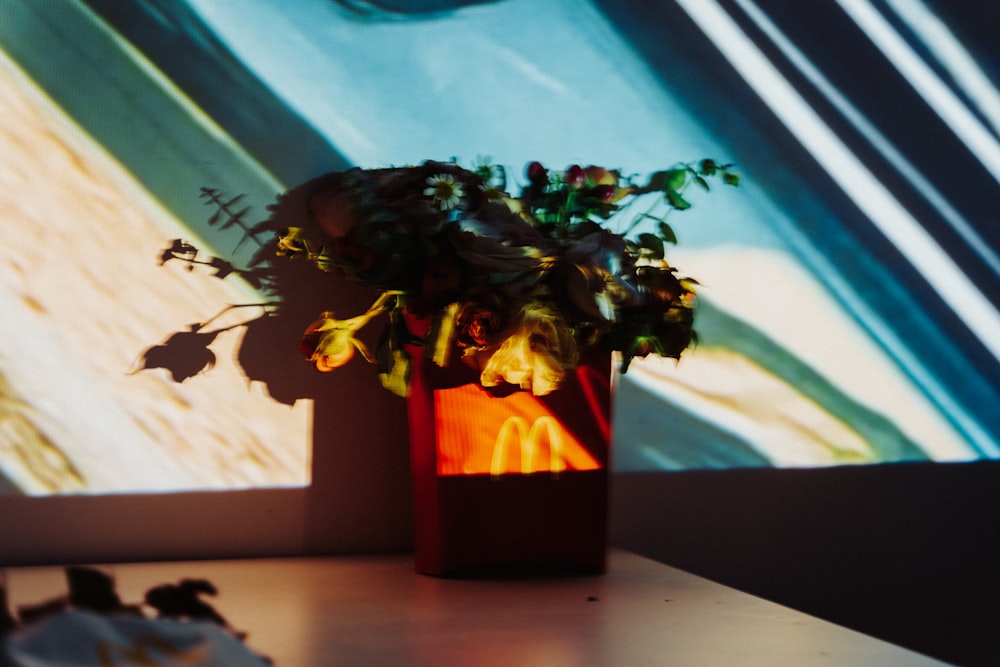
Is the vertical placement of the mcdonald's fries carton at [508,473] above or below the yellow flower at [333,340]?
below

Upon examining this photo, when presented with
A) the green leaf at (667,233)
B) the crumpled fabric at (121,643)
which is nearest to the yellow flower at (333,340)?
the green leaf at (667,233)

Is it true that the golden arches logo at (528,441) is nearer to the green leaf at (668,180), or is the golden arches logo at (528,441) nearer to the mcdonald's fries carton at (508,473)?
the mcdonald's fries carton at (508,473)

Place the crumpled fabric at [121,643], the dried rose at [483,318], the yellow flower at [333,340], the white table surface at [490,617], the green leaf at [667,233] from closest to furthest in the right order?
1. the crumpled fabric at [121,643]
2. the white table surface at [490,617]
3. the dried rose at [483,318]
4. the yellow flower at [333,340]
5. the green leaf at [667,233]

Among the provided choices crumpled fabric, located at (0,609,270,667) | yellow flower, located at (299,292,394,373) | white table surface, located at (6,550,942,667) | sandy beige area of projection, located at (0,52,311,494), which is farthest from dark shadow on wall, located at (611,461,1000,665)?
crumpled fabric, located at (0,609,270,667)

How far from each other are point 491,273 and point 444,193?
0.34 feet

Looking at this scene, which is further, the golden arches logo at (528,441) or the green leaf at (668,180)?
the green leaf at (668,180)

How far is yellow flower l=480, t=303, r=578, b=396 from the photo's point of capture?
3.09 ft

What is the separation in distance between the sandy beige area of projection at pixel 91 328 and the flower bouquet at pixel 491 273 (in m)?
0.13

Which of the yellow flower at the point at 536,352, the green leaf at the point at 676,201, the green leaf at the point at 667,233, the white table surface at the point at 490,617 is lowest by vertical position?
the white table surface at the point at 490,617

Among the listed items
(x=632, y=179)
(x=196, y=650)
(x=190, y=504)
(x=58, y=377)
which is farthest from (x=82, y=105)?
(x=196, y=650)

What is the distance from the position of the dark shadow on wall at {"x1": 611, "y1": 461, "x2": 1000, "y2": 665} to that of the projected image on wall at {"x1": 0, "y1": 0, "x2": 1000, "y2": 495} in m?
0.03

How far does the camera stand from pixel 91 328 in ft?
3.55

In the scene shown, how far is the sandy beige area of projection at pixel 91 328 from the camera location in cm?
106

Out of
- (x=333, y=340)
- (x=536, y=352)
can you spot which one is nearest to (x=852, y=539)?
(x=536, y=352)
